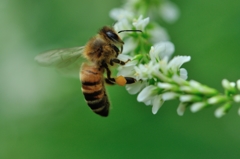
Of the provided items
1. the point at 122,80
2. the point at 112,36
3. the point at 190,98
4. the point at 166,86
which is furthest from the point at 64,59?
the point at 190,98

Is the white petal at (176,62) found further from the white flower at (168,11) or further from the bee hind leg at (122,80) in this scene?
the white flower at (168,11)

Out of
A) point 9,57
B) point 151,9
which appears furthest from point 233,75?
point 9,57

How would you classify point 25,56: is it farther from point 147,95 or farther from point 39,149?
point 147,95

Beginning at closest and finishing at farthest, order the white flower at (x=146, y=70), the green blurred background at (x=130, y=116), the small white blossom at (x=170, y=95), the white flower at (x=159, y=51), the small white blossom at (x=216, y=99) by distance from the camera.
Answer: the small white blossom at (x=216, y=99) < the small white blossom at (x=170, y=95) < the white flower at (x=146, y=70) < the white flower at (x=159, y=51) < the green blurred background at (x=130, y=116)

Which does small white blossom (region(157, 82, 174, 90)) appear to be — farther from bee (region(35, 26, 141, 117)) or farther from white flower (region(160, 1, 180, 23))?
white flower (region(160, 1, 180, 23))

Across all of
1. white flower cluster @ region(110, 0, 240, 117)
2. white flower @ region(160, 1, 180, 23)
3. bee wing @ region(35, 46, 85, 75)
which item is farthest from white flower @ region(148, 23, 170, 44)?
bee wing @ region(35, 46, 85, 75)

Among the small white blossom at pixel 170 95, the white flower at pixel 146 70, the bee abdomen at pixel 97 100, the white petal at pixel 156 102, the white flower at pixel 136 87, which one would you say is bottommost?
the small white blossom at pixel 170 95

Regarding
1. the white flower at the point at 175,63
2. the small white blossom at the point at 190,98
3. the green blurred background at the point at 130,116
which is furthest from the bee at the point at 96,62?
the green blurred background at the point at 130,116
